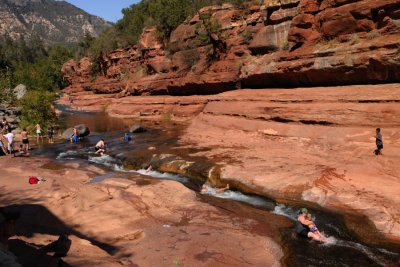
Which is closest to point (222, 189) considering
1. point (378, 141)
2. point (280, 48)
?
point (378, 141)

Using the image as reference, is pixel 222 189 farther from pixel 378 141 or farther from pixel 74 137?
pixel 74 137

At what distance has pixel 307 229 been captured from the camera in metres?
11.1

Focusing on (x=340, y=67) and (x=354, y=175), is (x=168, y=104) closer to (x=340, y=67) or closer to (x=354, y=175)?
(x=340, y=67)

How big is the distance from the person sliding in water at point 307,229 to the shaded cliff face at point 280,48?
11.2 m

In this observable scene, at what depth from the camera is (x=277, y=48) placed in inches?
1120

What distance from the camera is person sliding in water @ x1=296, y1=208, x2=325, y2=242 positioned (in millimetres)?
10922

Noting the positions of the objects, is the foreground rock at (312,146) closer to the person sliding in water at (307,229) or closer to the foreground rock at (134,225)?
the person sliding in water at (307,229)

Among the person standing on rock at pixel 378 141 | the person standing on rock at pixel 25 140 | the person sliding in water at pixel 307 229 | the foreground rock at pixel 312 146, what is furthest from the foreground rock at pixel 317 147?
the person standing on rock at pixel 25 140

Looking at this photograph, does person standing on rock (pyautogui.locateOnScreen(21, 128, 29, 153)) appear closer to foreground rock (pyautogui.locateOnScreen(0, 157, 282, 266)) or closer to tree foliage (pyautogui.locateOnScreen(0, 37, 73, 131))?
foreground rock (pyautogui.locateOnScreen(0, 157, 282, 266))

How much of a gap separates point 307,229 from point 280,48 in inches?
771

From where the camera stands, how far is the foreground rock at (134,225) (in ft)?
30.8

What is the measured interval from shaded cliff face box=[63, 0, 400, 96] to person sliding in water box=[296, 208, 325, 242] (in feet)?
36.8

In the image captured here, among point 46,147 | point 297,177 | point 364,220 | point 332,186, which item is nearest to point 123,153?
point 46,147

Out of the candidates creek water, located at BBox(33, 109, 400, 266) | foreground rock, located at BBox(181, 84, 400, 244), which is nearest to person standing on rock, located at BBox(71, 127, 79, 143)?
creek water, located at BBox(33, 109, 400, 266)
